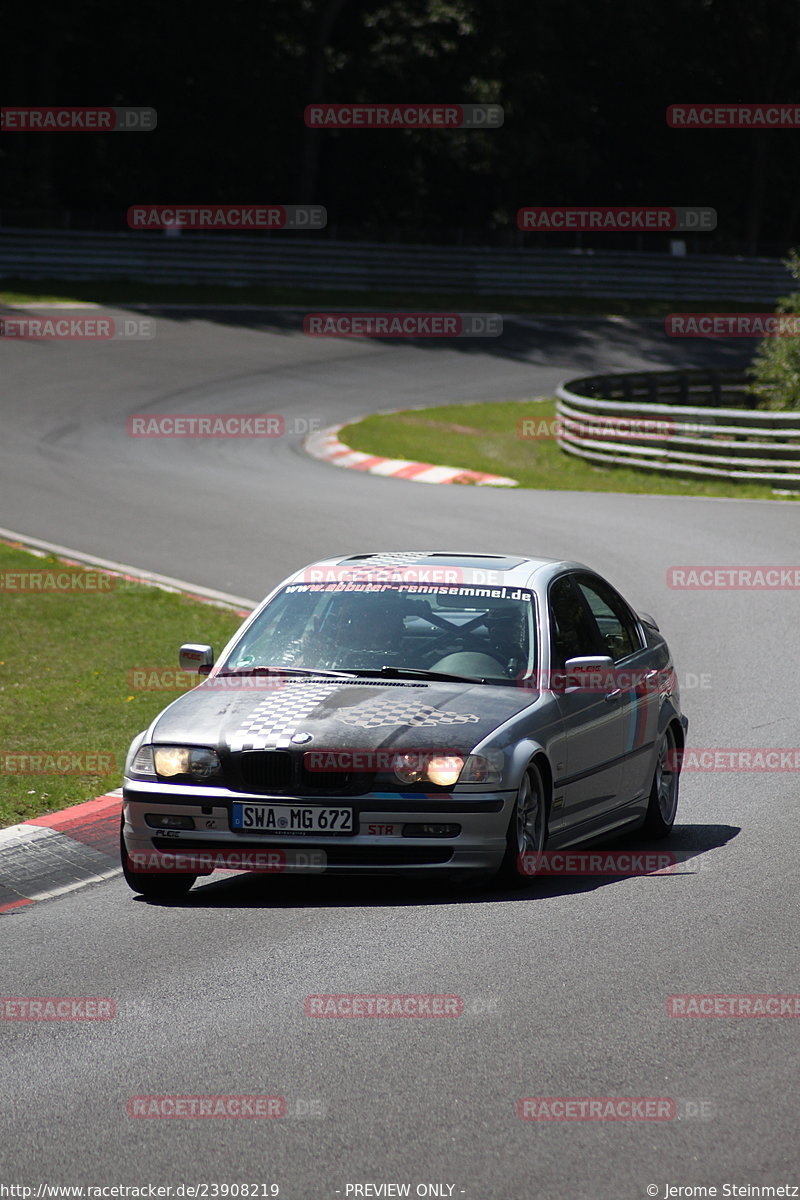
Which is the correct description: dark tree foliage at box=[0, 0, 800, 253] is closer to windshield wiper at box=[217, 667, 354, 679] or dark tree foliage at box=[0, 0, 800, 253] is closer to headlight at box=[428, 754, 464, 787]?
windshield wiper at box=[217, 667, 354, 679]

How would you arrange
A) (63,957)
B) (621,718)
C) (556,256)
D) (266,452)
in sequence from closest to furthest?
(63,957), (621,718), (266,452), (556,256)

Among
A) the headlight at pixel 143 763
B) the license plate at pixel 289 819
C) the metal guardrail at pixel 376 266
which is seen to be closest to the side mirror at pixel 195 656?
the headlight at pixel 143 763

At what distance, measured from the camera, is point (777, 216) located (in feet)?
235

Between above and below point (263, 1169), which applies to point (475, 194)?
above

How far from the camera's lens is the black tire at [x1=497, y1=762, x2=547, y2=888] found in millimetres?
7410

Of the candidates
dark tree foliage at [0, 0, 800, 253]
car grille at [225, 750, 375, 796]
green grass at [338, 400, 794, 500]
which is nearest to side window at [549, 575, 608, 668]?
car grille at [225, 750, 375, 796]

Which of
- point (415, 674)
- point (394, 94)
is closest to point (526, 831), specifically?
point (415, 674)

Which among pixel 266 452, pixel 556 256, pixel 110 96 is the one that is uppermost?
pixel 110 96

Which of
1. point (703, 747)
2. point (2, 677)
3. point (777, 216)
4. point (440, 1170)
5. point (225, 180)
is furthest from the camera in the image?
point (777, 216)

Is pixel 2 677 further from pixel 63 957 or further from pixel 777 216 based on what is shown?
pixel 777 216

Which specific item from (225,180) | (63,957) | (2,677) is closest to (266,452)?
(2,677)

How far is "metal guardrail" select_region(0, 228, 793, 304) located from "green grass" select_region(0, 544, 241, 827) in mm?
29827

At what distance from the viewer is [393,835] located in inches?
286

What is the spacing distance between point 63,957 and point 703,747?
555cm
